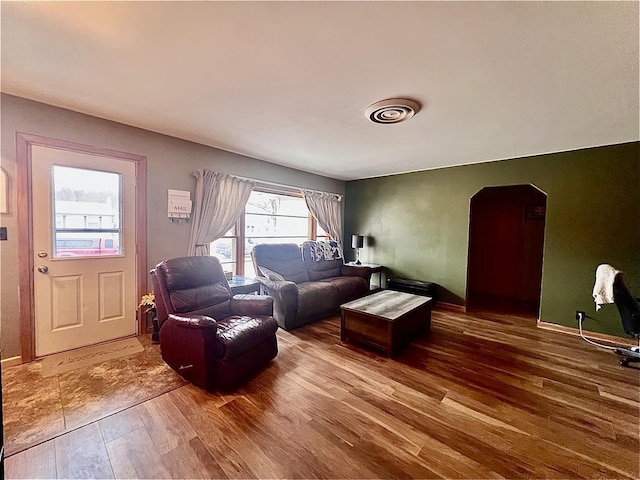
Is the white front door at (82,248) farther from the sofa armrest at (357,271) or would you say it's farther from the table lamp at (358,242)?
the table lamp at (358,242)

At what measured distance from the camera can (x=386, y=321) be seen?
2.80m

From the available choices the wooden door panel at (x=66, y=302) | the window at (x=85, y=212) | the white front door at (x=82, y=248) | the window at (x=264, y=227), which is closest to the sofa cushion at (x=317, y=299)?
the window at (x=264, y=227)

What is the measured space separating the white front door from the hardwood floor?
4.72ft

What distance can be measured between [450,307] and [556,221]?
1939 mm

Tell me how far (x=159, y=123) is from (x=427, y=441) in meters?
3.70

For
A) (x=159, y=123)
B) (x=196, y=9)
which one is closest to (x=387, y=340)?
(x=196, y=9)

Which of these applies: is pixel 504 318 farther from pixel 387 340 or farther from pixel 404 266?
pixel 387 340

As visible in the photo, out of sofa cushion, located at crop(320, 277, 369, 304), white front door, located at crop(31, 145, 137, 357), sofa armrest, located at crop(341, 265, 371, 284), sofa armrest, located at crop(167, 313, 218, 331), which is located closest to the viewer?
sofa armrest, located at crop(167, 313, 218, 331)

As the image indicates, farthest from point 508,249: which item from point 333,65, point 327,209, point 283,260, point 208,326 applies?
point 208,326

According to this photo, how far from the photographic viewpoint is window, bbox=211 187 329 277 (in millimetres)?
4209

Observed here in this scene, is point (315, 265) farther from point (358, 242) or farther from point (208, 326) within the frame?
point (208, 326)

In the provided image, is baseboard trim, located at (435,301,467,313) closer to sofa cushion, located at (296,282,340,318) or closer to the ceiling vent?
sofa cushion, located at (296,282,340,318)

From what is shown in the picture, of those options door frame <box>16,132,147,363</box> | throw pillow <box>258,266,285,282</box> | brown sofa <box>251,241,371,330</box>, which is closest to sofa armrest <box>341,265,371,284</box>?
brown sofa <box>251,241,371,330</box>

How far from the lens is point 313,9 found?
1.37m
